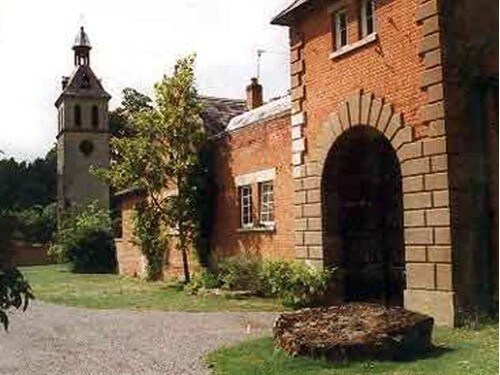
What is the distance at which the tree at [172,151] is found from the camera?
875 inches

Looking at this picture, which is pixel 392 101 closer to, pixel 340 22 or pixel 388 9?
pixel 388 9

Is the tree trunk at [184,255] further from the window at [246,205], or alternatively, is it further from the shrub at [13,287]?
the shrub at [13,287]

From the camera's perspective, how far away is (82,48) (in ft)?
204

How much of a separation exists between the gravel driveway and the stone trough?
1371 mm

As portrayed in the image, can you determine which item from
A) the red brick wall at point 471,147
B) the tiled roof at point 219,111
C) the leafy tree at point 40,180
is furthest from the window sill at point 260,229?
the leafy tree at point 40,180

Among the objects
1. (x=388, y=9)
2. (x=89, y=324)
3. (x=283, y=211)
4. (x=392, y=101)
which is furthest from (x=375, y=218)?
(x=89, y=324)

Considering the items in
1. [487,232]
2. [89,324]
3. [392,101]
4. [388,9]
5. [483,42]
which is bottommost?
[89,324]

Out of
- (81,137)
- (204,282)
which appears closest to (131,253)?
(204,282)

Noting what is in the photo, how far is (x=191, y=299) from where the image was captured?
18250mm

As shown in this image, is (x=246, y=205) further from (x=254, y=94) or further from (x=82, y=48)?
(x=82, y=48)

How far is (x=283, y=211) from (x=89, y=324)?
6.16 m

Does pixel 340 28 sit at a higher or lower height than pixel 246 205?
higher

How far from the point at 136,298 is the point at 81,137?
131ft

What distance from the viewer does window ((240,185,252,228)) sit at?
67.2 ft
